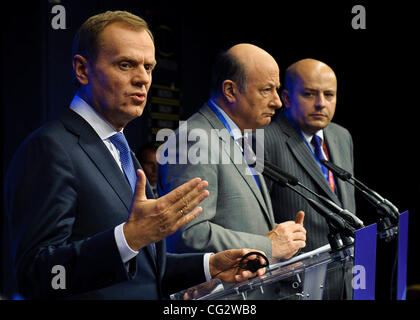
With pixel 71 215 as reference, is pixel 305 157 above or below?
above

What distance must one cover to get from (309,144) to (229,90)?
65 cm

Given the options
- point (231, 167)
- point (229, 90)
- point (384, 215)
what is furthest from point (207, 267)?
point (229, 90)

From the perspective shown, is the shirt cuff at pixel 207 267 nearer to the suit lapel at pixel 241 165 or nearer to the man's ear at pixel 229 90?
the suit lapel at pixel 241 165

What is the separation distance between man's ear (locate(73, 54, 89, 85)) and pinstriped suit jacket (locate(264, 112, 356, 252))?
131 centimetres

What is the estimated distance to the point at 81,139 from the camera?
153 centimetres

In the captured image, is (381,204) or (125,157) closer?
(125,157)

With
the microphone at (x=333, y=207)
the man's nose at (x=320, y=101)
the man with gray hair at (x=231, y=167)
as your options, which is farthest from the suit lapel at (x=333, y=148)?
the microphone at (x=333, y=207)

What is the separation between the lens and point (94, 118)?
1.62 meters

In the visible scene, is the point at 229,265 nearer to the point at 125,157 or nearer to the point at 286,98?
the point at 125,157

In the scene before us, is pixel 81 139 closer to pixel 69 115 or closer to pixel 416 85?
pixel 69 115

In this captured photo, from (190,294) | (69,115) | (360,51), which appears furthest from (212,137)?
(360,51)

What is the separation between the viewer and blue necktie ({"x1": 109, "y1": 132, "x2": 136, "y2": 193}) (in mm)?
1641

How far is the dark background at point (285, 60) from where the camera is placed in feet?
12.3

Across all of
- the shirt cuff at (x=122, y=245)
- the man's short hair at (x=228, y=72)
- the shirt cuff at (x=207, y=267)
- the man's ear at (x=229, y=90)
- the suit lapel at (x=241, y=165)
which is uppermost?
the man's short hair at (x=228, y=72)
